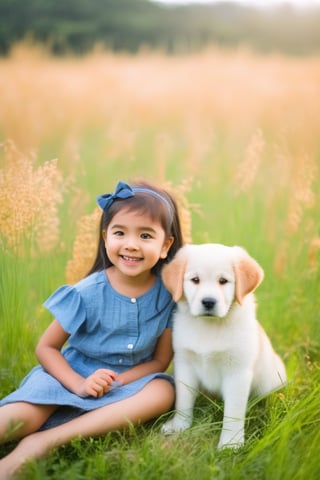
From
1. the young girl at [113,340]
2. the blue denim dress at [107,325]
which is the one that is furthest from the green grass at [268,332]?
the blue denim dress at [107,325]

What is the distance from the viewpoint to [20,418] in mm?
2398

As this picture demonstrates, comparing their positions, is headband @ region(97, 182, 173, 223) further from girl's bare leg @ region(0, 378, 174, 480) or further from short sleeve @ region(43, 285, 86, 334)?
girl's bare leg @ region(0, 378, 174, 480)

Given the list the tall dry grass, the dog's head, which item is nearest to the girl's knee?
the dog's head

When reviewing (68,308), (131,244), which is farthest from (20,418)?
(131,244)

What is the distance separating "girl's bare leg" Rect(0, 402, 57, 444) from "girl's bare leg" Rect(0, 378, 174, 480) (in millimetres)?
45

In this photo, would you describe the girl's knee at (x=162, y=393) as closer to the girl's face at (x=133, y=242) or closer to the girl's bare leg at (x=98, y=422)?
the girl's bare leg at (x=98, y=422)

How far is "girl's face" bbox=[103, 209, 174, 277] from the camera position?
2.61m

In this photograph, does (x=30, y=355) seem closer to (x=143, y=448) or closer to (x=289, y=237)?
(x=143, y=448)

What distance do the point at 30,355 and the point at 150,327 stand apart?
2.65ft

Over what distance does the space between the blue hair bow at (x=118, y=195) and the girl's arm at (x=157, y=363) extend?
67 centimetres

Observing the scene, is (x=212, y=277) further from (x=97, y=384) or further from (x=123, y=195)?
(x=97, y=384)

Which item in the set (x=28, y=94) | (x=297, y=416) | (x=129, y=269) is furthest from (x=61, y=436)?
(x=28, y=94)

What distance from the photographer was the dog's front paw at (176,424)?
8.33ft

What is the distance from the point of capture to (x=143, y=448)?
7.50 feet
